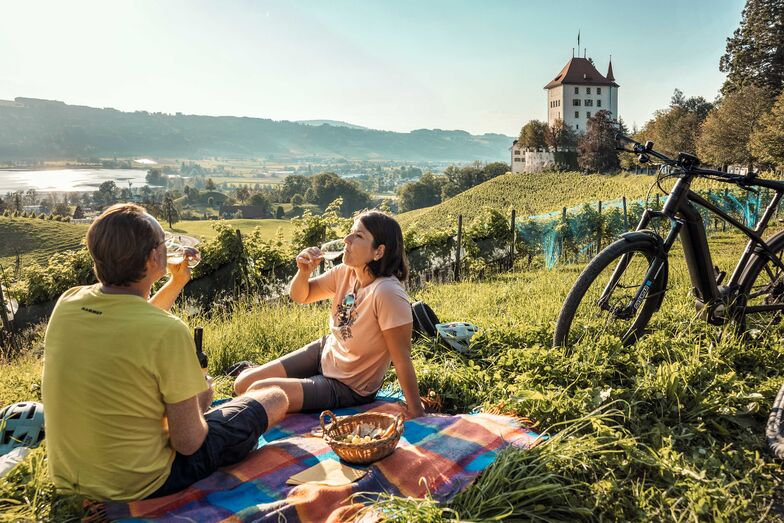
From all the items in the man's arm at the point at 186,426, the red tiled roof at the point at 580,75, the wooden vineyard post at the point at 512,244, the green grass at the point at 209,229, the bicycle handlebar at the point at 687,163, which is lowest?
the green grass at the point at 209,229

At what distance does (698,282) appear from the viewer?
3945 mm

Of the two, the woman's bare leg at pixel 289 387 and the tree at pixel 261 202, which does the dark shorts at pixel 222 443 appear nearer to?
the woman's bare leg at pixel 289 387

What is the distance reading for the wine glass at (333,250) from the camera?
3.38 metres

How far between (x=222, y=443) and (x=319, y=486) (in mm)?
473

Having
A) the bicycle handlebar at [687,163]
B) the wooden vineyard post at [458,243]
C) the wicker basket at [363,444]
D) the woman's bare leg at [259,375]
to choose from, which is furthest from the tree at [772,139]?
the wicker basket at [363,444]

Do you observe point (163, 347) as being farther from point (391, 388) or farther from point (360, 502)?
point (391, 388)

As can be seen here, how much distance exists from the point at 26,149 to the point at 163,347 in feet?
733

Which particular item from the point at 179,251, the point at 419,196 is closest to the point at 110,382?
the point at 179,251

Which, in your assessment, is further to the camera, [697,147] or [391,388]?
[697,147]

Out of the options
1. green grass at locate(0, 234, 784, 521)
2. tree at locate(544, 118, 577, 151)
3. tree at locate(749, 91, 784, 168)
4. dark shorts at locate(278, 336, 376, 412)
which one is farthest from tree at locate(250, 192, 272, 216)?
dark shorts at locate(278, 336, 376, 412)

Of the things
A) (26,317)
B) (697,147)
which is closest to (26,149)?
(697,147)

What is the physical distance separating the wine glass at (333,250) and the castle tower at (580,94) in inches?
3631

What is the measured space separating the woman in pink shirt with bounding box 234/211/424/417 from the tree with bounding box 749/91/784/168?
41121mm

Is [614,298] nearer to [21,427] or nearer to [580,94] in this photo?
[21,427]
